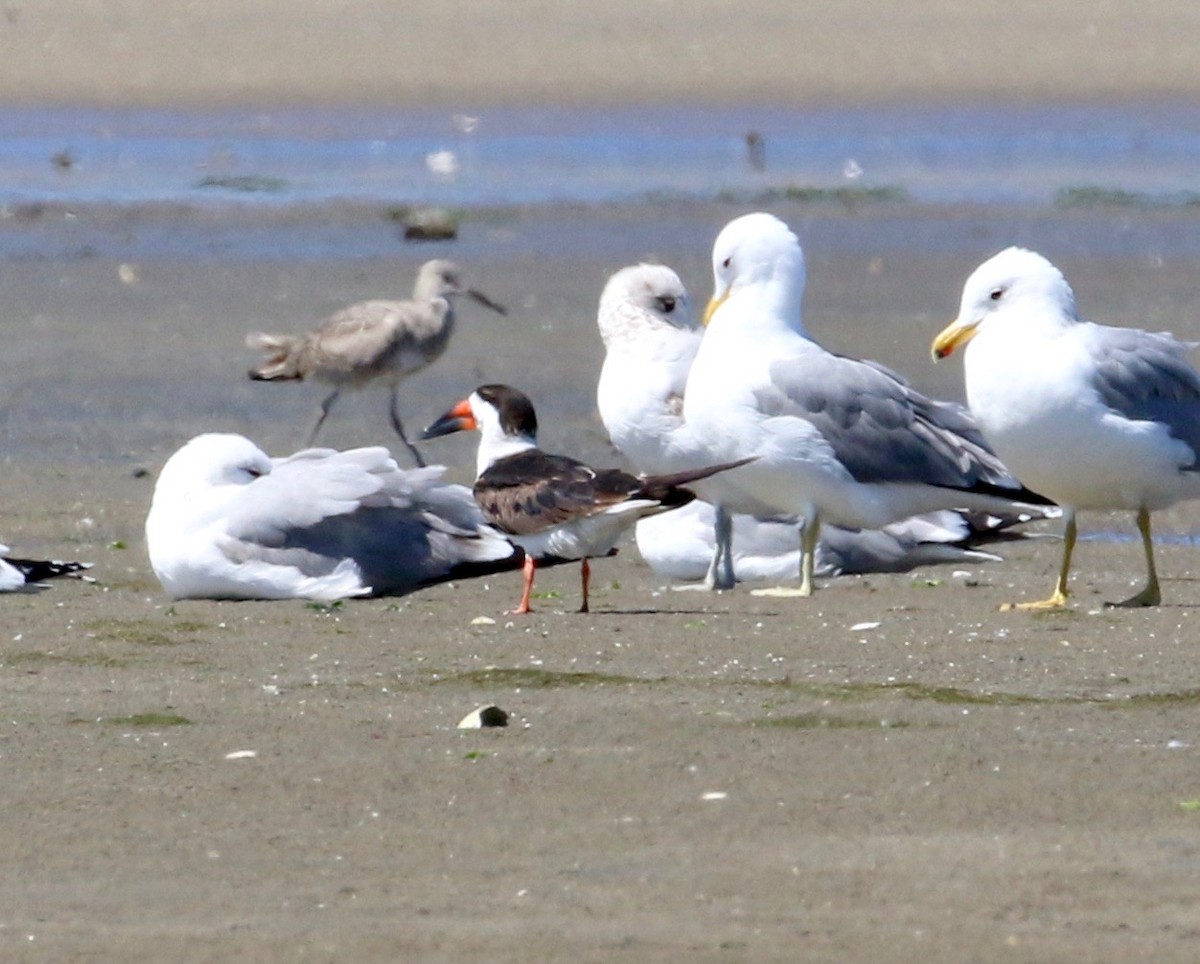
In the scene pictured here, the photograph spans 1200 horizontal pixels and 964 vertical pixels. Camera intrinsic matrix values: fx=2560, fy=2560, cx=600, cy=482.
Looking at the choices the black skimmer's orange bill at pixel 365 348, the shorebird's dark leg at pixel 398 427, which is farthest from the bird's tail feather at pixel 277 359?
the shorebird's dark leg at pixel 398 427

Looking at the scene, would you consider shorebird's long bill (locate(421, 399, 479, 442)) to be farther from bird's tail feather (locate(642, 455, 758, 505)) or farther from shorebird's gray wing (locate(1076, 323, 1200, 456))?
shorebird's gray wing (locate(1076, 323, 1200, 456))

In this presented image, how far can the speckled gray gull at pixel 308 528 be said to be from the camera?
8.33 metres

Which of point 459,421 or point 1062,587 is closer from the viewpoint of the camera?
point 1062,587

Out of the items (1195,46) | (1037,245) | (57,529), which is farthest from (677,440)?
(1195,46)

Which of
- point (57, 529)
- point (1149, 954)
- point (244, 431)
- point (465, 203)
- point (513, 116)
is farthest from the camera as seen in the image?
point (513, 116)

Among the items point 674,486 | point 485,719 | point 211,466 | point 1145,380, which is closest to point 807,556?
point 674,486

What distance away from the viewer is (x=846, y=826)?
16.5 ft

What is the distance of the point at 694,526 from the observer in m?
9.34

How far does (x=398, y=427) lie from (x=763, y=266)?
13.1 feet

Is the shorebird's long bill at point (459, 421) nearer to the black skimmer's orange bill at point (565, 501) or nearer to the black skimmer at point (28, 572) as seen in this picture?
the black skimmer's orange bill at point (565, 501)

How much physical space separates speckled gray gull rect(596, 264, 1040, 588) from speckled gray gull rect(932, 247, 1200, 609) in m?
1.12

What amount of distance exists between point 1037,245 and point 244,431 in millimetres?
8557

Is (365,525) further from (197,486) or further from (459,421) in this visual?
(459,421)

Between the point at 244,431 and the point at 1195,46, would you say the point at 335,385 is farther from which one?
the point at 1195,46
